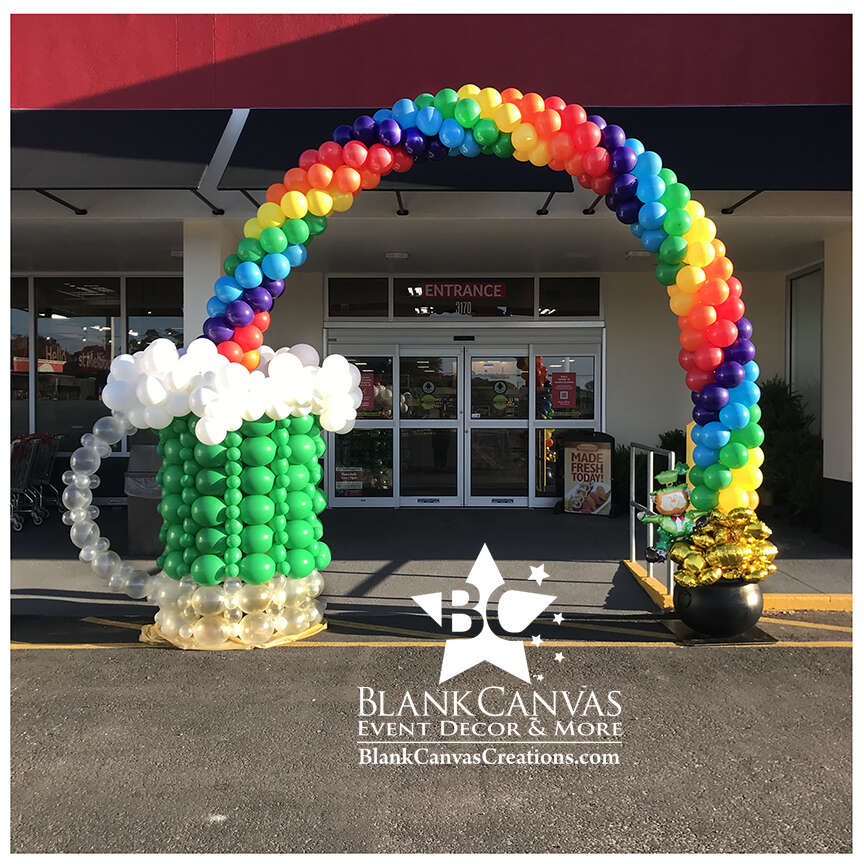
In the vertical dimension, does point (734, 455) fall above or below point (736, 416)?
below

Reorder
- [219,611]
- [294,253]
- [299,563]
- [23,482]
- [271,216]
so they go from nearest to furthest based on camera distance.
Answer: [219,611] → [299,563] → [271,216] → [294,253] → [23,482]

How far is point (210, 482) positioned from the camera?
5.15 meters

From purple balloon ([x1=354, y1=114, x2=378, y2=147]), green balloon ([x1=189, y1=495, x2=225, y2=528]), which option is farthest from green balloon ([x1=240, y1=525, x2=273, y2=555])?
purple balloon ([x1=354, y1=114, x2=378, y2=147])

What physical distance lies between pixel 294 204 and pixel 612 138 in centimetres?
242

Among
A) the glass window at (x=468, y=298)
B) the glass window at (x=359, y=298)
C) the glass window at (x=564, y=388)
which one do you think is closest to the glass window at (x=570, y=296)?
the glass window at (x=468, y=298)

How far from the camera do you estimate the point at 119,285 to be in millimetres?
11477

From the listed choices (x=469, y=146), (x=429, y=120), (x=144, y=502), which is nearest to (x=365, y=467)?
(x=144, y=502)

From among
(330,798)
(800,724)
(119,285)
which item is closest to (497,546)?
(800,724)

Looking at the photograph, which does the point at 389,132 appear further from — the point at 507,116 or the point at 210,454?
the point at 210,454

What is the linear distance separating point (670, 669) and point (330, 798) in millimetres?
2572

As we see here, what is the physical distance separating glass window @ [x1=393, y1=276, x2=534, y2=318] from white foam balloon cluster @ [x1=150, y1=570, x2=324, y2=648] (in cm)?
669

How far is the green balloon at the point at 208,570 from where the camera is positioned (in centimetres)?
517

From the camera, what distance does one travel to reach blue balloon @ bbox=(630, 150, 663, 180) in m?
5.33

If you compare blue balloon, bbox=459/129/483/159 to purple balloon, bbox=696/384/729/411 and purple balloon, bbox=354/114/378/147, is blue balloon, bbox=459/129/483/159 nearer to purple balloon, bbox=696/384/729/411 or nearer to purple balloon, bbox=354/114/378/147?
purple balloon, bbox=354/114/378/147
